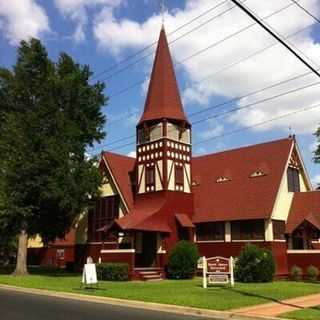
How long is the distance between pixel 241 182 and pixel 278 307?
811 inches

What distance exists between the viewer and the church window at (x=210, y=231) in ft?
119

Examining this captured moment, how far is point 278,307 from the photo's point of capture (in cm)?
1762

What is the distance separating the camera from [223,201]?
123 feet

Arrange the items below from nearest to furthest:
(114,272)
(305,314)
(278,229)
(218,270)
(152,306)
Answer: (305,314) → (152,306) → (218,270) → (114,272) → (278,229)

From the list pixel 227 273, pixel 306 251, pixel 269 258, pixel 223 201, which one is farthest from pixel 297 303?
pixel 223 201

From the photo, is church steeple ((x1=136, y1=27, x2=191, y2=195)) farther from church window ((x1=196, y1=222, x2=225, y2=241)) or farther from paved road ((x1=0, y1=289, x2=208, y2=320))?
paved road ((x1=0, y1=289, x2=208, y2=320))

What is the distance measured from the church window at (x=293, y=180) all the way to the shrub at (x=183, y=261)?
7.96m

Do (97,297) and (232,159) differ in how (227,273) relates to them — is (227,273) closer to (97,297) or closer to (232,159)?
(97,297)

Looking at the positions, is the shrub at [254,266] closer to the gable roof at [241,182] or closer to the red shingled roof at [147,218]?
the gable roof at [241,182]

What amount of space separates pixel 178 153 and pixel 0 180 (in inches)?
480

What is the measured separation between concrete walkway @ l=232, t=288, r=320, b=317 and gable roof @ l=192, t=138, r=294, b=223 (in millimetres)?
13711

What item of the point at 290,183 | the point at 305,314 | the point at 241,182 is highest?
the point at 241,182

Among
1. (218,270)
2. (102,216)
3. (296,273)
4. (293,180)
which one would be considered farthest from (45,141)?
(296,273)

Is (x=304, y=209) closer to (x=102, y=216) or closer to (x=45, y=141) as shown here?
(x=102, y=216)
